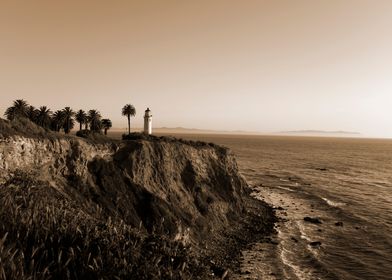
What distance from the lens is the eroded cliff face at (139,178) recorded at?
106ft

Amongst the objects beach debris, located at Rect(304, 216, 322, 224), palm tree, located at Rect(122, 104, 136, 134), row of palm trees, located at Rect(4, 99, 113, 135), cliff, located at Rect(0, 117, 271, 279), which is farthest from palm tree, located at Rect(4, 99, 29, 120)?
beach debris, located at Rect(304, 216, 322, 224)

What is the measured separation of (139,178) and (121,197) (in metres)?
4.78

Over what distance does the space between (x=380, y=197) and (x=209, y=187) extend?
1443 inches

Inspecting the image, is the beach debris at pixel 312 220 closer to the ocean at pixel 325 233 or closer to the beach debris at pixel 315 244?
the ocean at pixel 325 233

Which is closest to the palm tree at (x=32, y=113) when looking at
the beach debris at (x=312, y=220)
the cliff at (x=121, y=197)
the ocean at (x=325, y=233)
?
the cliff at (x=121, y=197)

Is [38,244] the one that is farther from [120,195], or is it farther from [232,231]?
[232,231]

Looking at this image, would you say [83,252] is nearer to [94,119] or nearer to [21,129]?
[21,129]

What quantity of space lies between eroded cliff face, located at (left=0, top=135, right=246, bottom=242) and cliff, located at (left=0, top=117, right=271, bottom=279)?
4.3 inches

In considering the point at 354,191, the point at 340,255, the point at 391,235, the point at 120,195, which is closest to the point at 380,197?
the point at 354,191

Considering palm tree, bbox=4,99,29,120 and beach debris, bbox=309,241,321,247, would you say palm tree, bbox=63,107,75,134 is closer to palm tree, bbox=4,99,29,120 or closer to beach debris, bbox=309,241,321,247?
palm tree, bbox=4,99,29,120

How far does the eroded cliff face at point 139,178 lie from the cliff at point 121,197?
109 millimetres

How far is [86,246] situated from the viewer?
35.5ft

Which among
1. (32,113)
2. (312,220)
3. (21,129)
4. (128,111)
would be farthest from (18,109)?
(312,220)

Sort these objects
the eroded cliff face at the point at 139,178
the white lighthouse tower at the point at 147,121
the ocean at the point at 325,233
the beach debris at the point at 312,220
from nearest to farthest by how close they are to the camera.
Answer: the eroded cliff face at the point at 139,178, the ocean at the point at 325,233, the beach debris at the point at 312,220, the white lighthouse tower at the point at 147,121
